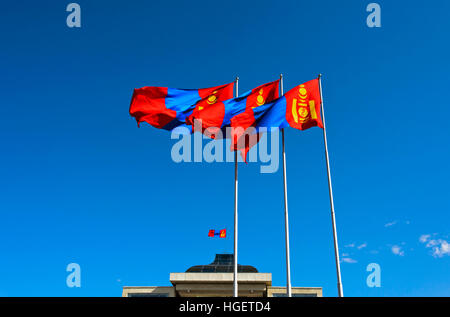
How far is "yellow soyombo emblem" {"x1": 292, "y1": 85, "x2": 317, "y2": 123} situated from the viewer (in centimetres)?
2102

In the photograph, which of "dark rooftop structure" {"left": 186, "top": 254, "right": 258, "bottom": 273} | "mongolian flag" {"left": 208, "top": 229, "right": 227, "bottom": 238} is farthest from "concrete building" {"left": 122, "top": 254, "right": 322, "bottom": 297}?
"mongolian flag" {"left": 208, "top": 229, "right": 227, "bottom": 238}

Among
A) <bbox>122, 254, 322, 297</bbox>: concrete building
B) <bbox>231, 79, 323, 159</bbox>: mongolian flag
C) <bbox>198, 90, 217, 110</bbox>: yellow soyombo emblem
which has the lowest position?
<bbox>122, 254, 322, 297</bbox>: concrete building

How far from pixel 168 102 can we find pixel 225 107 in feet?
10.2

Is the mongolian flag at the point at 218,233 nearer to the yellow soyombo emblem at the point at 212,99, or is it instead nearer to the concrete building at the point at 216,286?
the yellow soyombo emblem at the point at 212,99

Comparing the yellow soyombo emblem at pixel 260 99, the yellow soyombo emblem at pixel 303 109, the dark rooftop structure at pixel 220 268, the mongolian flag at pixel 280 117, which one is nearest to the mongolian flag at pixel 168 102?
the yellow soyombo emblem at pixel 260 99

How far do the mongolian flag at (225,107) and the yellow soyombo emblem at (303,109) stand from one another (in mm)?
1525

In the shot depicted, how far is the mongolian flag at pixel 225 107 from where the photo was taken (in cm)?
2112

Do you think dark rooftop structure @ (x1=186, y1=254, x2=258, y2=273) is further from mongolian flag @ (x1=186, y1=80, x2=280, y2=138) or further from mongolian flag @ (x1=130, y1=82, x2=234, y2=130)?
mongolian flag @ (x1=130, y1=82, x2=234, y2=130)

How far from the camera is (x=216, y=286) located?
45.8m

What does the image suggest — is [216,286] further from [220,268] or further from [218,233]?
[218,233]

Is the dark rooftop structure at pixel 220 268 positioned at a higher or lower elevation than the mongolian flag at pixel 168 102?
lower

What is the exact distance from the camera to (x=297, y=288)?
4722 centimetres

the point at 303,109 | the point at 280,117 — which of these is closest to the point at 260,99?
the point at 280,117
